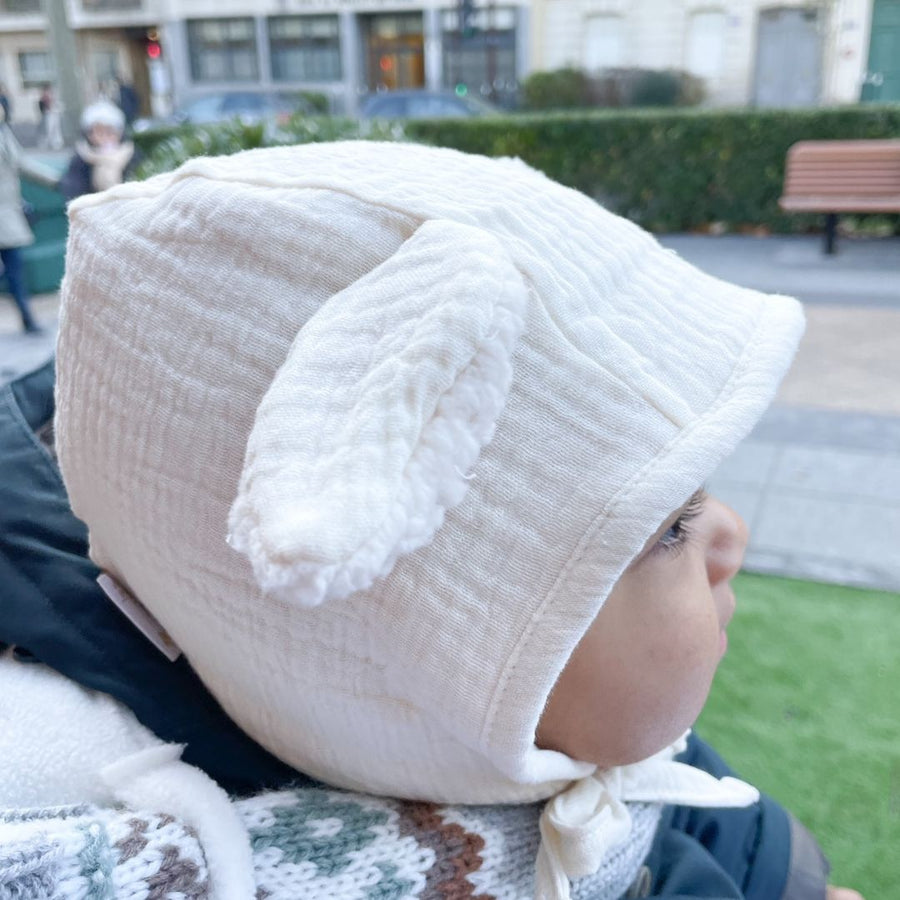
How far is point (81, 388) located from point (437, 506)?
0.42m

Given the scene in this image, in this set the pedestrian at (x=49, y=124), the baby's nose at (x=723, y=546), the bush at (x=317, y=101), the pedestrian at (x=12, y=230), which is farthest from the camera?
the pedestrian at (x=49, y=124)

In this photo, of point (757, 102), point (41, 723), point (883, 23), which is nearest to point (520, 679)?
point (41, 723)

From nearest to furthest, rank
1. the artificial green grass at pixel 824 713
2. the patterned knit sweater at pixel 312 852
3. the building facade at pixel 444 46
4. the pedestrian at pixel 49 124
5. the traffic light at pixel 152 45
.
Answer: the patterned knit sweater at pixel 312 852 < the artificial green grass at pixel 824 713 < the building facade at pixel 444 46 < the pedestrian at pixel 49 124 < the traffic light at pixel 152 45

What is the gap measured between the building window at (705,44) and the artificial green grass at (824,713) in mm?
17158

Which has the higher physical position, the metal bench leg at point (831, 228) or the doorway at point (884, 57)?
the doorway at point (884, 57)

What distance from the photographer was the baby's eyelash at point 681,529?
2.82 ft

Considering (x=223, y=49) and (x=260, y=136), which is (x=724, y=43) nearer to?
(x=223, y=49)

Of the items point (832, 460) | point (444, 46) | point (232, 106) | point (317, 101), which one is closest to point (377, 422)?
point (832, 460)

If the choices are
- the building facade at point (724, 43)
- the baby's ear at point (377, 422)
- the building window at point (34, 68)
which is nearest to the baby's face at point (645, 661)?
the baby's ear at point (377, 422)

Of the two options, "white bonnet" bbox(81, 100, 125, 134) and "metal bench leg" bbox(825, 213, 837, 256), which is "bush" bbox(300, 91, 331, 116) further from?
"metal bench leg" bbox(825, 213, 837, 256)

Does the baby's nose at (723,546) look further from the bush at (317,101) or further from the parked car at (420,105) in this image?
the bush at (317,101)

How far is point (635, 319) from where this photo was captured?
795mm

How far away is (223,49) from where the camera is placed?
2145cm

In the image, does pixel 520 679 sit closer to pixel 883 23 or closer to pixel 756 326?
pixel 756 326
